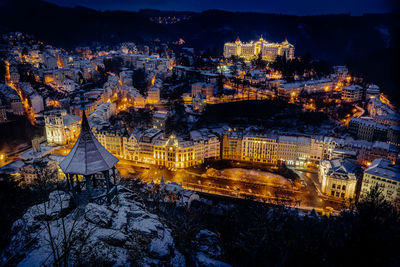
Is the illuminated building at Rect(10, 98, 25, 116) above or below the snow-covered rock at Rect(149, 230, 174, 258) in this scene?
below

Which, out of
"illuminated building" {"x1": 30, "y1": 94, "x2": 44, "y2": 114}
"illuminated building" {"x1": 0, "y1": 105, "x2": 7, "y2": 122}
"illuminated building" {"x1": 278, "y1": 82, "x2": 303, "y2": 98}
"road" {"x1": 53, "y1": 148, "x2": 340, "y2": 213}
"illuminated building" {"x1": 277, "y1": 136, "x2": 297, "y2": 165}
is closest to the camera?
"road" {"x1": 53, "y1": 148, "x2": 340, "y2": 213}

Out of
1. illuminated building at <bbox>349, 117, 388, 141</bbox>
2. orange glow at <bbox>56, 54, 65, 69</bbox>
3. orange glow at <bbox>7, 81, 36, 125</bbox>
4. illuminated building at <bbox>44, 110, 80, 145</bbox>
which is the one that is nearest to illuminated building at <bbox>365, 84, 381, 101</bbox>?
illuminated building at <bbox>349, 117, 388, 141</bbox>

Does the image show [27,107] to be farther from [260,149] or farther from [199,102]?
[260,149]

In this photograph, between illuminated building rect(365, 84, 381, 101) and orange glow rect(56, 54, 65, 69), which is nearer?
illuminated building rect(365, 84, 381, 101)

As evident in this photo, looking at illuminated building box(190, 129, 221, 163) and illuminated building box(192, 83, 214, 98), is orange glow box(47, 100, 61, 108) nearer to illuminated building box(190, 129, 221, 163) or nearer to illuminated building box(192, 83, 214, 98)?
illuminated building box(192, 83, 214, 98)

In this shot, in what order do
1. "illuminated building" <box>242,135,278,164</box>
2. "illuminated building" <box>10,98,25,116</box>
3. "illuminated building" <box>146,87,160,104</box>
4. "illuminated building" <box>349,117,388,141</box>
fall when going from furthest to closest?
"illuminated building" <box>146,87,160,104</box>
"illuminated building" <box>10,98,25,116</box>
"illuminated building" <box>349,117,388,141</box>
"illuminated building" <box>242,135,278,164</box>

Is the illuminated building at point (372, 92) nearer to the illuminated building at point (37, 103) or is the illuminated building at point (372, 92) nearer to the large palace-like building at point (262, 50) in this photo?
the large palace-like building at point (262, 50)
